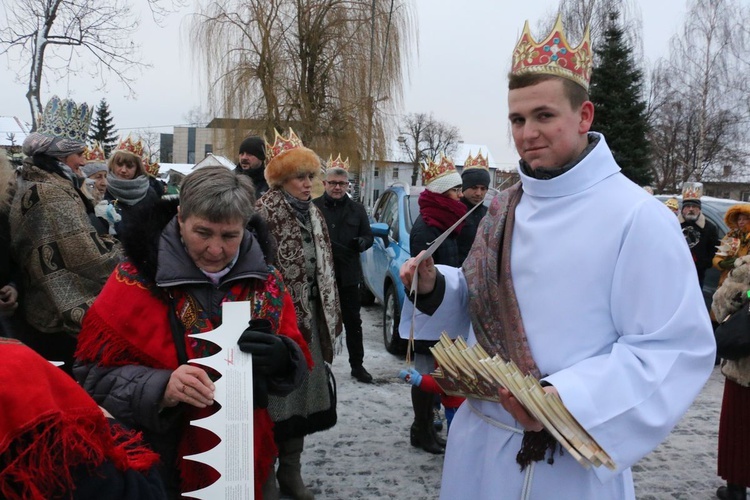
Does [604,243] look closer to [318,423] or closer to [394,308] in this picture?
[318,423]

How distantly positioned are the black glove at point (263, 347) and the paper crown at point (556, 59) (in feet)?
3.76

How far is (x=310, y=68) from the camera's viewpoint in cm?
2009

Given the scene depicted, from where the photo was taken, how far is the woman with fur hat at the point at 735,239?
6062mm

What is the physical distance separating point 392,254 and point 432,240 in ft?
8.68

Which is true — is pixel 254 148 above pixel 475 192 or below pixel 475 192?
above

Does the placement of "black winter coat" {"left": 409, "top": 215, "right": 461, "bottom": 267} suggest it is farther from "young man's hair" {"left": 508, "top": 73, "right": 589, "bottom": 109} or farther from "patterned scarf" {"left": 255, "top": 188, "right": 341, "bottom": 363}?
"young man's hair" {"left": 508, "top": 73, "right": 589, "bottom": 109}

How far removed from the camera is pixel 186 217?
2.15 m

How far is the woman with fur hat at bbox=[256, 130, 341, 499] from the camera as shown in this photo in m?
3.66

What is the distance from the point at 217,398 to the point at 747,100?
92.4ft

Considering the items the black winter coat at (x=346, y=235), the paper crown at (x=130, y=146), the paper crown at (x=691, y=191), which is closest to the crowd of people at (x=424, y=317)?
the paper crown at (x=130, y=146)

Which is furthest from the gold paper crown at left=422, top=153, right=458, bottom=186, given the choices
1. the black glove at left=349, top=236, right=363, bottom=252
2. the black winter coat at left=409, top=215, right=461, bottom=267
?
the black glove at left=349, top=236, right=363, bottom=252

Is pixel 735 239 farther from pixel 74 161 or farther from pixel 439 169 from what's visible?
pixel 74 161

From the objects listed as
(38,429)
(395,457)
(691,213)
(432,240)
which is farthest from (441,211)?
(691,213)

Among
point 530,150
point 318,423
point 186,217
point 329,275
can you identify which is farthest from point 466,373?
point 329,275
